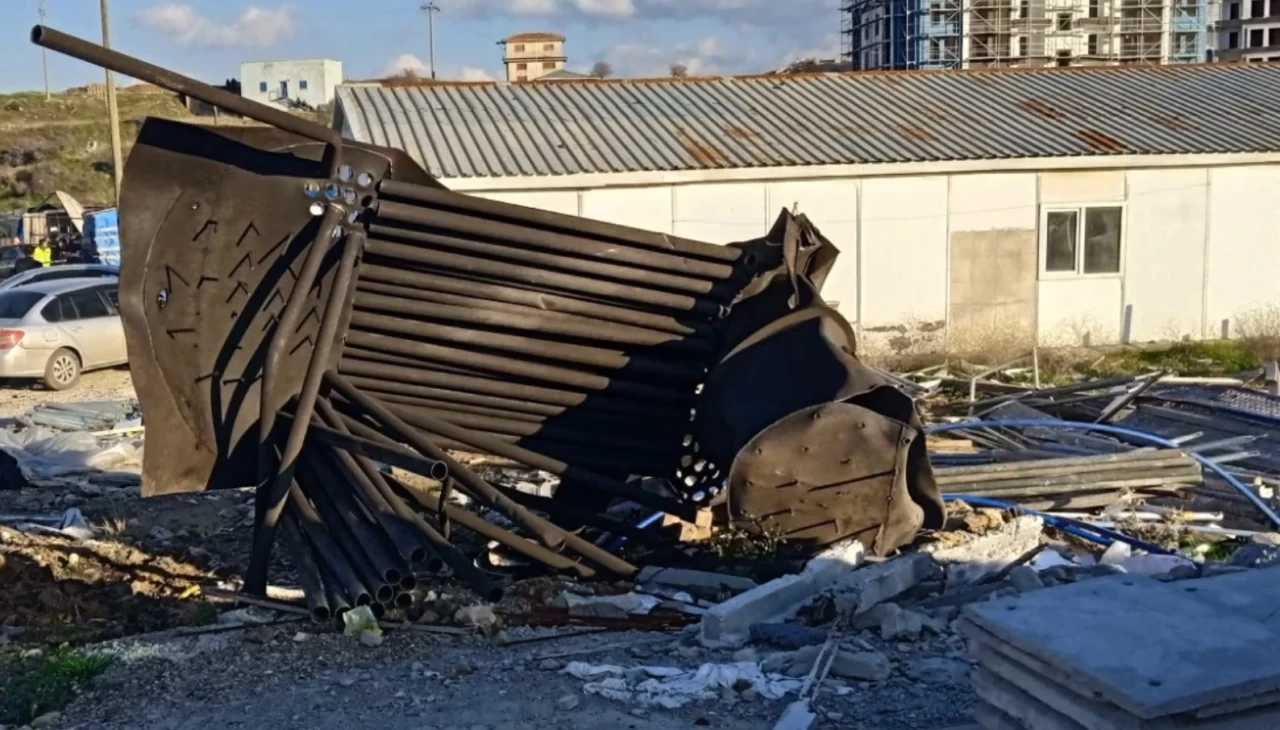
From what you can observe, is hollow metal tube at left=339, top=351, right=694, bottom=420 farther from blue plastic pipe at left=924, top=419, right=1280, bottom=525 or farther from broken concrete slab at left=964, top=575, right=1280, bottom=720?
broken concrete slab at left=964, top=575, right=1280, bottom=720

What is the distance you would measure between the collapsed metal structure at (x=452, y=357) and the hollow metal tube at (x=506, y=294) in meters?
0.01

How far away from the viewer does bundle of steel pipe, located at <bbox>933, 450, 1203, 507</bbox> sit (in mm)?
9477

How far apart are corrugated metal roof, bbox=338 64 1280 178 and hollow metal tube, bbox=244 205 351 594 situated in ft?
29.5

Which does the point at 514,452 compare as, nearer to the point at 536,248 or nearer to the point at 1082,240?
the point at 536,248

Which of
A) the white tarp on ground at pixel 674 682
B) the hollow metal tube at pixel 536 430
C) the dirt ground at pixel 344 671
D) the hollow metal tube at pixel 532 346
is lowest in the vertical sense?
the dirt ground at pixel 344 671

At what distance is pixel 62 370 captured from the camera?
18.8 metres

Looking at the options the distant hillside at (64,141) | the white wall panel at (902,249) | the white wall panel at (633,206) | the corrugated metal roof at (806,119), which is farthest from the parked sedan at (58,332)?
the distant hillside at (64,141)

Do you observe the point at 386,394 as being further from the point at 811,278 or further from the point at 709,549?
the point at 811,278

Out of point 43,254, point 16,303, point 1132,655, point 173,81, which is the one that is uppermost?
point 173,81

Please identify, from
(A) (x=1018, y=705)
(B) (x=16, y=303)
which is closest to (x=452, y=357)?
(A) (x=1018, y=705)

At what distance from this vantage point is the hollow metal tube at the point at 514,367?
26.4ft

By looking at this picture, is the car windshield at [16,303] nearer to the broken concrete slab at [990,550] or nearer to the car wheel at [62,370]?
the car wheel at [62,370]

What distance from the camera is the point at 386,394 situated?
8.10 m

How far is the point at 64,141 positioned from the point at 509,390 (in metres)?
59.1
